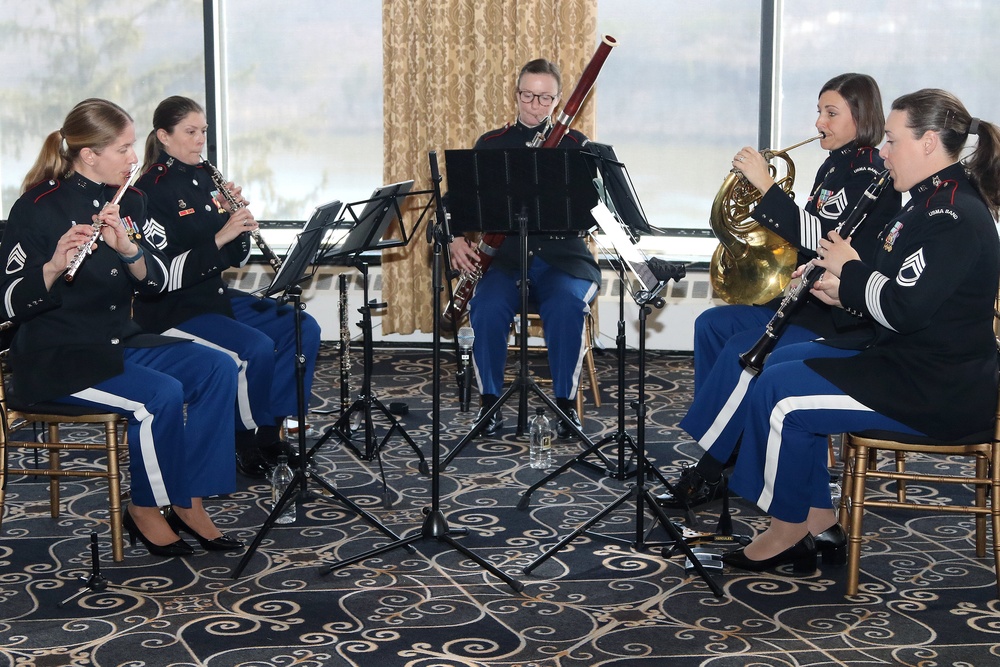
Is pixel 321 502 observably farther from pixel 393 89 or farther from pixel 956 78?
pixel 956 78

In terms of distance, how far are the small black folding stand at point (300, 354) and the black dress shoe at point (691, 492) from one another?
91 cm

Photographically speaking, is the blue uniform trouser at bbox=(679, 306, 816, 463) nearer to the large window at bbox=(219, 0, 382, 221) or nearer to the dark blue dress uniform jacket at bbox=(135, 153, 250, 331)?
the dark blue dress uniform jacket at bbox=(135, 153, 250, 331)

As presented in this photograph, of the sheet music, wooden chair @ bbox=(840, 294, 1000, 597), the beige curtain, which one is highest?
the beige curtain

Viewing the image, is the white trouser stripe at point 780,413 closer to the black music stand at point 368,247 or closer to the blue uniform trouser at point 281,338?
the black music stand at point 368,247

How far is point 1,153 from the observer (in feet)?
20.3

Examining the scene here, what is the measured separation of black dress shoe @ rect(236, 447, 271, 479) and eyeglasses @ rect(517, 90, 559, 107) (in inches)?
68.9

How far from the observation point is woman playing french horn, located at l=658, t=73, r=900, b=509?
3.42 metres

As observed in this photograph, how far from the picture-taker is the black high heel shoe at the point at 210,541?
127 inches

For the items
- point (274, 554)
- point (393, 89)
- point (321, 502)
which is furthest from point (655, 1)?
point (274, 554)

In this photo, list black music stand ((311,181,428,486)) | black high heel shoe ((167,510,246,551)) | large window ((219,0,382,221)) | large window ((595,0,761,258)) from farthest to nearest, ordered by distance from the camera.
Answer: large window ((219,0,382,221))
large window ((595,0,761,258))
black music stand ((311,181,428,486))
black high heel shoe ((167,510,246,551))

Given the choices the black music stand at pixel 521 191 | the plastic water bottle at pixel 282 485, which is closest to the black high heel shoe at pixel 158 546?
the plastic water bottle at pixel 282 485

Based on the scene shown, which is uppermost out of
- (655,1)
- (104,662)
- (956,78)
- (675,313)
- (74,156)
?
(655,1)

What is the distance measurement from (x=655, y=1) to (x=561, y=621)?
3890 millimetres

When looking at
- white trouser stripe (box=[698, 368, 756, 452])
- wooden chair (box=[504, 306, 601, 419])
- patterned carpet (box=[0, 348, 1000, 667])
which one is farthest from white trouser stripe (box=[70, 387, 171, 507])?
wooden chair (box=[504, 306, 601, 419])
